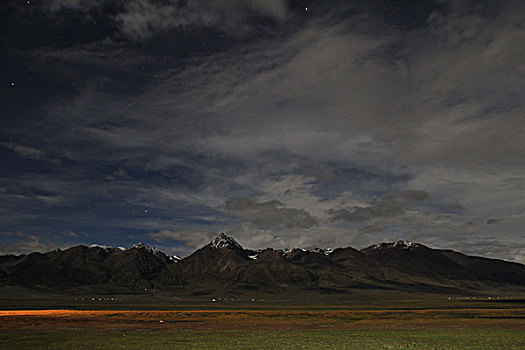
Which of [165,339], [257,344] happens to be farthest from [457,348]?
[165,339]

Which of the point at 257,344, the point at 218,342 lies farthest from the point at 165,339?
the point at 257,344

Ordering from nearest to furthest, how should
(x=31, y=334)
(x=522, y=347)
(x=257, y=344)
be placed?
(x=522, y=347), (x=257, y=344), (x=31, y=334)

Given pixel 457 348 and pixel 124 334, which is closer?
pixel 457 348

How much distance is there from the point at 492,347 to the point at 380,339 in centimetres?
1164

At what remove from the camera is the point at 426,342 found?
45844 millimetres

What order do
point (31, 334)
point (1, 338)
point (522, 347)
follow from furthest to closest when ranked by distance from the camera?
1. point (31, 334)
2. point (1, 338)
3. point (522, 347)

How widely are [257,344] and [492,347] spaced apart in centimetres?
2268

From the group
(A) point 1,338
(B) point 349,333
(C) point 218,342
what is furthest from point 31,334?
(B) point 349,333

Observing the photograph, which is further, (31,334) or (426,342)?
(31,334)

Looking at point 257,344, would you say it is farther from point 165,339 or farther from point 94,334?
point 94,334

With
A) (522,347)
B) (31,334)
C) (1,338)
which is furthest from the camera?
(31,334)

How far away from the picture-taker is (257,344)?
44.7 meters

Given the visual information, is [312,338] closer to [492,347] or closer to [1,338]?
[492,347]

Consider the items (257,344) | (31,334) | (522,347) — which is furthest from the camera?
(31,334)
